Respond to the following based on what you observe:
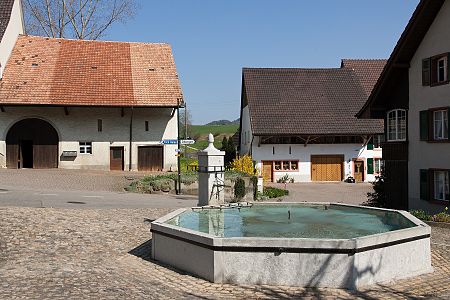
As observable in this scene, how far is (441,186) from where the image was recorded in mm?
19453

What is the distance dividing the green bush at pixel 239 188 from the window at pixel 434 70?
946 centimetres

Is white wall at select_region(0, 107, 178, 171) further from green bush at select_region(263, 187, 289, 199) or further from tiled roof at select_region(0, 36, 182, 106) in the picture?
green bush at select_region(263, 187, 289, 199)

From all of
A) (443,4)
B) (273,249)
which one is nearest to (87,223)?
(273,249)

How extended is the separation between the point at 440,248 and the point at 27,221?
33.0ft

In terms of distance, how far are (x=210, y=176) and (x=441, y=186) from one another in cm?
1042

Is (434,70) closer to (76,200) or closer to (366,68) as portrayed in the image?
(76,200)

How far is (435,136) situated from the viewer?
19766mm

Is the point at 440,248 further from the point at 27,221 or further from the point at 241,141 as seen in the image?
the point at 241,141

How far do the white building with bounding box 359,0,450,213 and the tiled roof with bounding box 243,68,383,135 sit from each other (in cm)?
1608

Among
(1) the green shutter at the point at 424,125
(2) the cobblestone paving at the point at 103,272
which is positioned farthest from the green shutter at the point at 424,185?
(2) the cobblestone paving at the point at 103,272

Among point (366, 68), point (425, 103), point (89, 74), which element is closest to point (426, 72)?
point (425, 103)

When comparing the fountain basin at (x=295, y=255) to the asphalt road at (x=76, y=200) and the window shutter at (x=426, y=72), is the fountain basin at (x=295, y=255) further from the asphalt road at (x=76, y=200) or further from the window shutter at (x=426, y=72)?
the window shutter at (x=426, y=72)

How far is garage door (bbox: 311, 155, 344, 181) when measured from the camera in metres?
39.0

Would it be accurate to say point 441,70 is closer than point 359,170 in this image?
Yes
